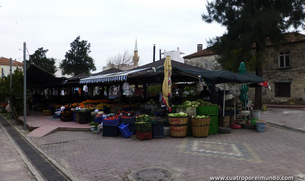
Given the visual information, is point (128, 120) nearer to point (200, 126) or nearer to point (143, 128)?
point (143, 128)

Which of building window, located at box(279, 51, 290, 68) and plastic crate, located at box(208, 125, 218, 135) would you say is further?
building window, located at box(279, 51, 290, 68)

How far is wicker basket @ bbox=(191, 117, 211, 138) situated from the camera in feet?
25.2

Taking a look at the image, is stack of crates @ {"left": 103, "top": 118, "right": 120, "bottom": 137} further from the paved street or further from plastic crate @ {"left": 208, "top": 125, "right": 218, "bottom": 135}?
plastic crate @ {"left": 208, "top": 125, "right": 218, "bottom": 135}

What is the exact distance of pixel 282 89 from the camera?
21062 millimetres

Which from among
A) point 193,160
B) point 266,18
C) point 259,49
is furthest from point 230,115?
point 259,49

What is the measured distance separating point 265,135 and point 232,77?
Answer: 8.36 feet

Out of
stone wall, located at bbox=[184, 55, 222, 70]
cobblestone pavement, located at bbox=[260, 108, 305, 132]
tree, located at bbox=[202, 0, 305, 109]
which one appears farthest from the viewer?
stone wall, located at bbox=[184, 55, 222, 70]

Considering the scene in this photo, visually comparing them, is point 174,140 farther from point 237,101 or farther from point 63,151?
point 237,101

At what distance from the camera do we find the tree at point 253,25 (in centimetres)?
1547

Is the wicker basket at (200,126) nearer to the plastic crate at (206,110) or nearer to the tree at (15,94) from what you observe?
the plastic crate at (206,110)

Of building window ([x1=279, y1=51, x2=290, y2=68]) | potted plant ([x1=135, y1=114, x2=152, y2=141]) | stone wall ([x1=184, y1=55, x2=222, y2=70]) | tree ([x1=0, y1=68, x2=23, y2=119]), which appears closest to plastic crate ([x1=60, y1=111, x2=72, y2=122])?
tree ([x1=0, y1=68, x2=23, y2=119])

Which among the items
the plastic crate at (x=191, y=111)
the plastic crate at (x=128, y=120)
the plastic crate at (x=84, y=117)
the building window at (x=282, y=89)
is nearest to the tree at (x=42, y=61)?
the plastic crate at (x=84, y=117)

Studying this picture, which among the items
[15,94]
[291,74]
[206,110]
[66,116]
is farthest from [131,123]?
[291,74]

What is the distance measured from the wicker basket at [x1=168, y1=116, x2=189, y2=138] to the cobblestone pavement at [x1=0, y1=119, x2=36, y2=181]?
14.9ft
